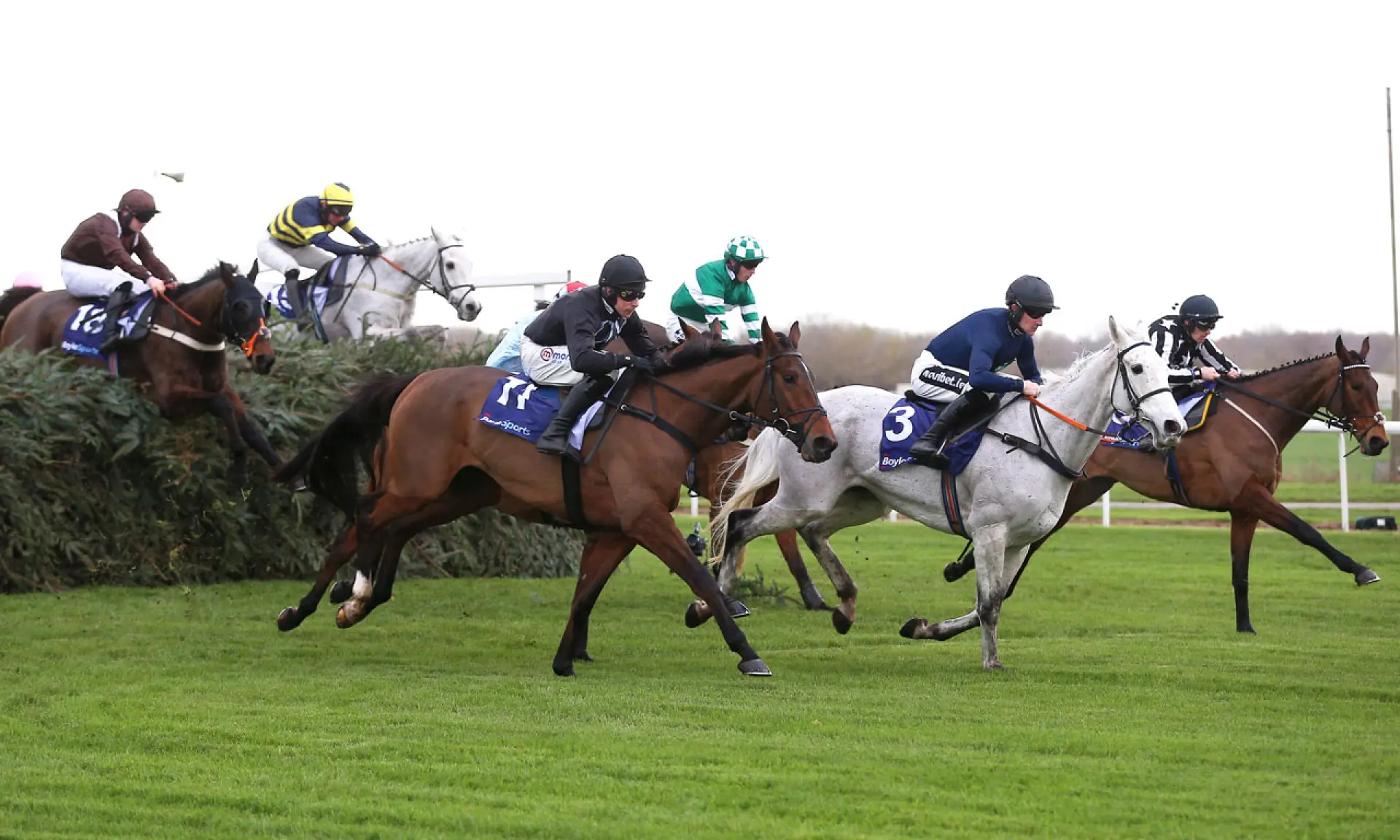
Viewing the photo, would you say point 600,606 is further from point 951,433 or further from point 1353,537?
point 1353,537

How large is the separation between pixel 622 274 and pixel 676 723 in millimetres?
2652

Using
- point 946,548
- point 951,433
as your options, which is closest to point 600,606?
point 951,433

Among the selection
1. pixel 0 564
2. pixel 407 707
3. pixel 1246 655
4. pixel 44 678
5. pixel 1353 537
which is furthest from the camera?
pixel 1353 537

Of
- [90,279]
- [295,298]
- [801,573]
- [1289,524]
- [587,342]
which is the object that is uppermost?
[90,279]

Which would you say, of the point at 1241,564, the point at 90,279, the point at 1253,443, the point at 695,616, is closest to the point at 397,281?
the point at 90,279

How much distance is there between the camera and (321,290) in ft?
48.4

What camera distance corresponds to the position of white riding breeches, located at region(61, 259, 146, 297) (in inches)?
480

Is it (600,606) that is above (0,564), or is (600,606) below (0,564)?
below

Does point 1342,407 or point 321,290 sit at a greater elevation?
point 321,290

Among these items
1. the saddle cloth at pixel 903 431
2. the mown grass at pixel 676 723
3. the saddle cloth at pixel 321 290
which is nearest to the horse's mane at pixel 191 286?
the mown grass at pixel 676 723

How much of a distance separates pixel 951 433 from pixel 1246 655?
2112 millimetres

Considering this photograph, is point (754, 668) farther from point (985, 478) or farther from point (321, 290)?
point (321, 290)

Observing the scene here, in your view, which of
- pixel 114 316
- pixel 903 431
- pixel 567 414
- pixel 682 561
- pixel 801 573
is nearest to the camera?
pixel 682 561

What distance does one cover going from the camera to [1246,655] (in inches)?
344
